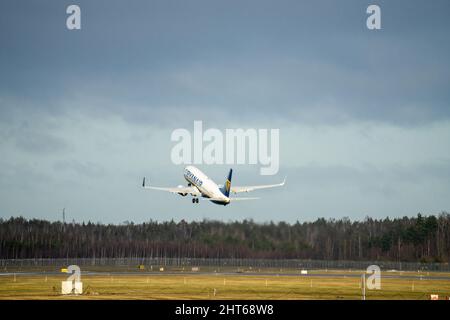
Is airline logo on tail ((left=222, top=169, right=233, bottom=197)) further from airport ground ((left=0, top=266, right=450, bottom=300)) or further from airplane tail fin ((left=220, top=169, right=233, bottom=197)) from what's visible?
airport ground ((left=0, top=266, right=450, bottom=300))

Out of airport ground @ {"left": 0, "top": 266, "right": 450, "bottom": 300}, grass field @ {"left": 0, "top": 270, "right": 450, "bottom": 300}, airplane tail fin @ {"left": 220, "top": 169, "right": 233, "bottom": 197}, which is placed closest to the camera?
airport ground @ {"left": 0, "top": 266, "right": 450, "bottom": 300}

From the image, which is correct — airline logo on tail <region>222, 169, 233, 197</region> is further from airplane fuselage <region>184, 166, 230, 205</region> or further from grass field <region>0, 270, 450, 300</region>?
grass field <region>0, 270, 450, 300</region>

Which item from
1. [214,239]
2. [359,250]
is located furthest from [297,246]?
[359,250]

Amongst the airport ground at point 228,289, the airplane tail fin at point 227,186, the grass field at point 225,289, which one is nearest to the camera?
the airport ground at point 228,289

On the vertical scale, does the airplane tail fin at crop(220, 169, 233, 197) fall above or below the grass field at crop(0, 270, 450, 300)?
above

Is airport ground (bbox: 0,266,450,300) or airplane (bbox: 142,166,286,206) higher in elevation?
airplane (bbox: 142,166,286,206)

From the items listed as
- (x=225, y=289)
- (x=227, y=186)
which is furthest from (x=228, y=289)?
(x=227, y=186)

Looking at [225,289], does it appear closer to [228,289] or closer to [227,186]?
[228,289]

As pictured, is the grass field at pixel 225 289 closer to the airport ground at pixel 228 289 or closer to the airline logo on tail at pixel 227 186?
the airport ground at pixel 228 289

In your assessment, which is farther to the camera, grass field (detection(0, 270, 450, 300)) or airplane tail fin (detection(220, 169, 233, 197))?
airplane tail fin (detection(220, 169, 233, 197))

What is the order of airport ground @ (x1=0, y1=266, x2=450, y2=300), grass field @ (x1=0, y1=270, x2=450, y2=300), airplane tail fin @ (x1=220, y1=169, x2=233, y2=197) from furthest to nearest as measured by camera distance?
1. airplane tail fin @ (x1=220, y1=169, x2=233, y2=197)
2. grass field @ (x1=0, y1=270, x2=450, y2=300)
3. airport ground @ (x1=0, y1=266, x2=450, y2=300)

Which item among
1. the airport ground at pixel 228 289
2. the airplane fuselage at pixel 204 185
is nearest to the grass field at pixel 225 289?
the airport ground at pixel 228 289

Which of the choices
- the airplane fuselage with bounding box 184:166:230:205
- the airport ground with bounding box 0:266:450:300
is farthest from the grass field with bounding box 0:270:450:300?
the airplane fuselage with bounding box 184:166:230:205
